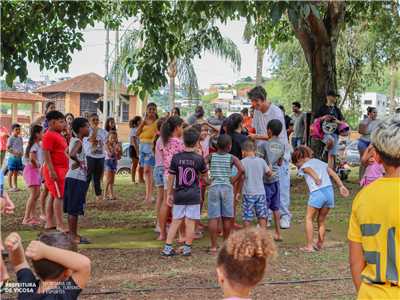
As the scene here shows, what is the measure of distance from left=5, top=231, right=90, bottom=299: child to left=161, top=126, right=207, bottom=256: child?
3.97 m

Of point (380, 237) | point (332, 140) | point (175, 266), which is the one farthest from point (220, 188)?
point (332, 140)

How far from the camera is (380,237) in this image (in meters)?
2.89

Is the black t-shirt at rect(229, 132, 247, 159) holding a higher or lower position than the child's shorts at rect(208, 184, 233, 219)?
higher

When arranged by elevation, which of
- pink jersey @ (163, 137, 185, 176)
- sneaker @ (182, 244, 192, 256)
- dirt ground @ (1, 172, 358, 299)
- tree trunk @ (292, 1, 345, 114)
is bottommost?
dirt ground @ (1, 172, 358, 299)

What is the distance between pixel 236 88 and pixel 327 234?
95.4 metres

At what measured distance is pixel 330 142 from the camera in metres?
13.0

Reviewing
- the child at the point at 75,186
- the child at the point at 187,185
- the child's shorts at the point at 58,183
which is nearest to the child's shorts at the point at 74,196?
the child at the point at 75,186

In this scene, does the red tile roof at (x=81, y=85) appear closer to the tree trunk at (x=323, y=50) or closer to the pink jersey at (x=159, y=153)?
the tree trunk at (x=323, y=50)

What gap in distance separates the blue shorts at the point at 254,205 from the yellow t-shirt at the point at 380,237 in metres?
4.55

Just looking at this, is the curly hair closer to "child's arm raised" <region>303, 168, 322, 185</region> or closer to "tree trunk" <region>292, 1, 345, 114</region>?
"child's arm raised" <region>303, 168, 322, 185</region>

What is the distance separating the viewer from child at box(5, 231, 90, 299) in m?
2.80

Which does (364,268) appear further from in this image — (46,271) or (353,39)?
(353,39)

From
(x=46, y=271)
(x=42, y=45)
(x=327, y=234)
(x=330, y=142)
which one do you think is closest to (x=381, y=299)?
(x=46, y=271)

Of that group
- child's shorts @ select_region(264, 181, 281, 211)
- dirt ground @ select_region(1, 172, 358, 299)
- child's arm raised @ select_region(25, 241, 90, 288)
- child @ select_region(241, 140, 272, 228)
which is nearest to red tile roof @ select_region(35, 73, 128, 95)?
dirt ground @ select_region(1, 172, 358, 299)
